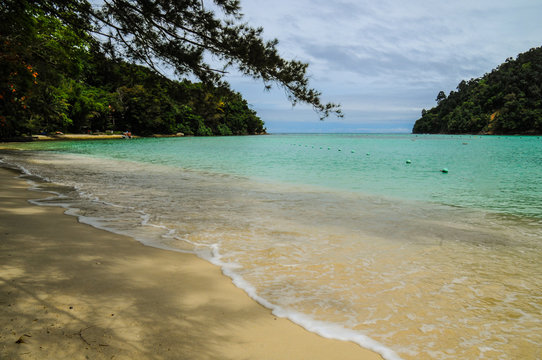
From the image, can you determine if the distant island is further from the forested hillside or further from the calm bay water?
the calm bay water

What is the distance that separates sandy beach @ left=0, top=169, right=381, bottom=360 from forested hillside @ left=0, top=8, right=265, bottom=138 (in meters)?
3.37

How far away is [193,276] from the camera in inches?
125

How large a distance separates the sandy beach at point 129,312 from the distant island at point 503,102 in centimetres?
10533

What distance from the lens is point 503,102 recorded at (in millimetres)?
92812

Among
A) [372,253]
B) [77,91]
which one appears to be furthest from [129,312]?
[77,91]

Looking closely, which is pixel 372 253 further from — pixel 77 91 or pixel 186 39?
pixel 77 91

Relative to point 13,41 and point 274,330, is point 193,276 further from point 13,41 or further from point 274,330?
point 13,41

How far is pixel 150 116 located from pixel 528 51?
117570 millimetres

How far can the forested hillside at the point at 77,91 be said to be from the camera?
Result: 684 cm

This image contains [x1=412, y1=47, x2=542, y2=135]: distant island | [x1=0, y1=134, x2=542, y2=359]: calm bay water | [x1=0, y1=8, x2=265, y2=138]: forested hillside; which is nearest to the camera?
Result: [x1=0, y1=134, x2=542, y2=359]: calm bay water

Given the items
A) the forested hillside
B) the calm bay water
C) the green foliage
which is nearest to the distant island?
the forested hillside

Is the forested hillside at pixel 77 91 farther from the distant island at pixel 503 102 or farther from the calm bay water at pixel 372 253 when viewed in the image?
the distant island at pixel 503 102

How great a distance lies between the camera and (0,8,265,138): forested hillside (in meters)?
6.84

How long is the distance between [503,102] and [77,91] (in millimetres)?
106568
